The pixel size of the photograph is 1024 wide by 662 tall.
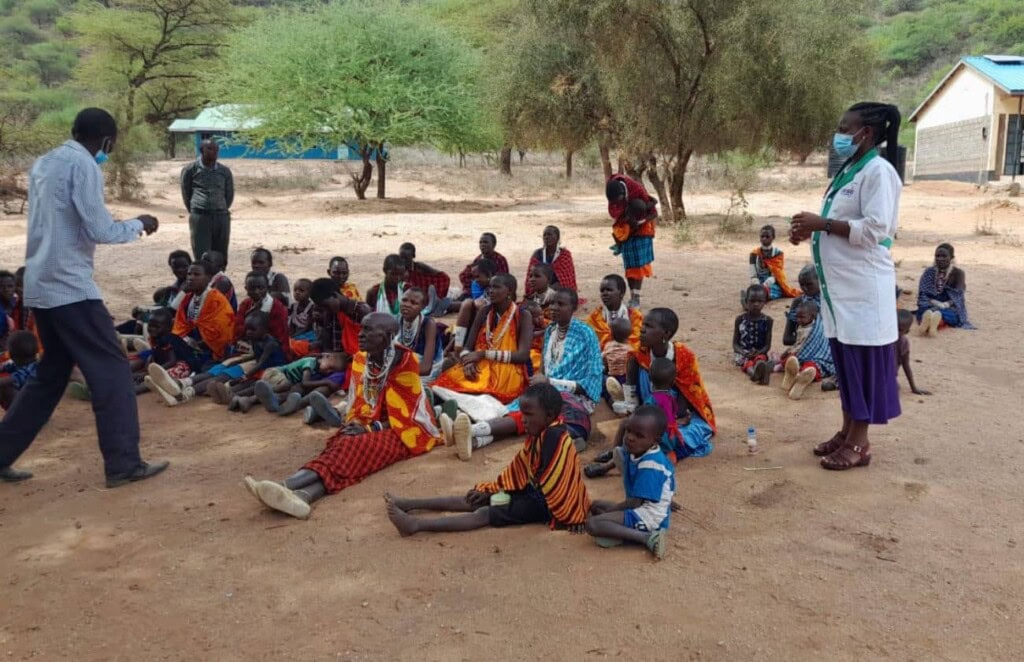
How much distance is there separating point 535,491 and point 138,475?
208 centimetres

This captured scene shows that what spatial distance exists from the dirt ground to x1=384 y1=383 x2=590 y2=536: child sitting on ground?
0.07 metres

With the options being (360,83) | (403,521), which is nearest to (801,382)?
(403,521)

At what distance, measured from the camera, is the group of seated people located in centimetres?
548

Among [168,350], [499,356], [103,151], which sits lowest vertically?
[168,350]

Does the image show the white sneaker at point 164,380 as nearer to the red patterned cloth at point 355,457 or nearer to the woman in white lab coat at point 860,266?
the red patterned cloth at point 355,457

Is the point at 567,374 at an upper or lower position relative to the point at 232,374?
upper

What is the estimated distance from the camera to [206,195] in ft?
26.7

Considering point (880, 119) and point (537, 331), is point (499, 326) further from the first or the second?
point (880, 119)

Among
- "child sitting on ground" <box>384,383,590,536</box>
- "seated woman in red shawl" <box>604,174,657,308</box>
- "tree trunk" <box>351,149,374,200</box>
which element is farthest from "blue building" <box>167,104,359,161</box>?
"child sitting on ground" <box>384,383,590,536</box>

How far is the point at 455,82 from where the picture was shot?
23.4 metres

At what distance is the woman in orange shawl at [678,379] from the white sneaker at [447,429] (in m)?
0.95

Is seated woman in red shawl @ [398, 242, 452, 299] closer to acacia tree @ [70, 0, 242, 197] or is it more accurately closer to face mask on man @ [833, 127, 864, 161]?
face mask on man @ [833, 127, 864, 161]

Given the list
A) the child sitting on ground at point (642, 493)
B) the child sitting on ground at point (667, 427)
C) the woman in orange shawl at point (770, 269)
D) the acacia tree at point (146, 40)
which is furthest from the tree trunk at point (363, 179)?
the child sitting on ground at point (642, 493)

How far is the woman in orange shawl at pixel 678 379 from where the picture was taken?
4.20 metres
